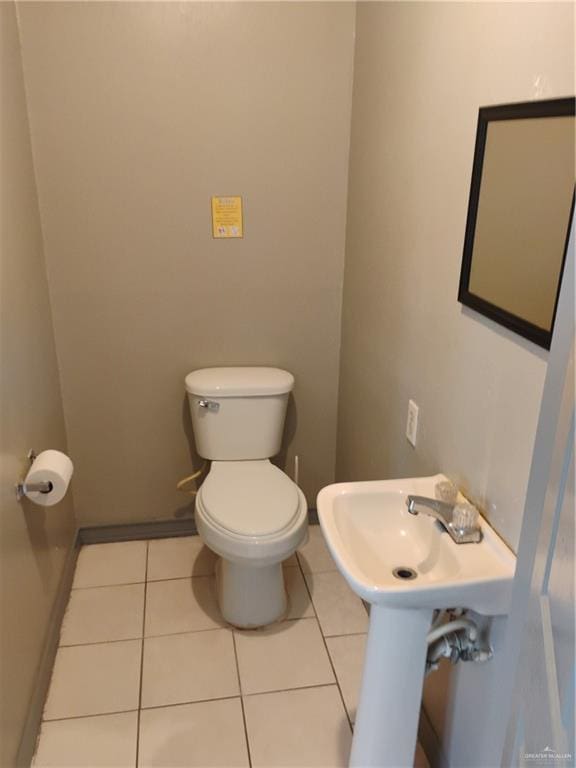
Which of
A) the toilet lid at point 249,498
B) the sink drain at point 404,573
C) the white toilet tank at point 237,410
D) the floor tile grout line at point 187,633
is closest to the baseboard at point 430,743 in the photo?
the floor tile grout line at point 187,633

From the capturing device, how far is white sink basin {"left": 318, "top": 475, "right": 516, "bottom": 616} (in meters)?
1.22

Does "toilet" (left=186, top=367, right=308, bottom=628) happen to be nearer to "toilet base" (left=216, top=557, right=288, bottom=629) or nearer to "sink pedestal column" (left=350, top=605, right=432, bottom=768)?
"toilet base" (left=216, top=557, right=288, bottom=629)

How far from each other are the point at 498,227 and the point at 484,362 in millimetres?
283

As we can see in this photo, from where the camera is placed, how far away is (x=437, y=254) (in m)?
1.57

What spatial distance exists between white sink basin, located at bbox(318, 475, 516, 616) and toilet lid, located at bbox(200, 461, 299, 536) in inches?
20.2

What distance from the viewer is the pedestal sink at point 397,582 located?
4.03ft

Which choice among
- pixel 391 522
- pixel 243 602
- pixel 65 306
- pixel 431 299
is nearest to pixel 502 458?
pixel 391 522

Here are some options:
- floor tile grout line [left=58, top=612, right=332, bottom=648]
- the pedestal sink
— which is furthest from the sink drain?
floor tile grout line [left=58, top=612, right=332, bottom=648]

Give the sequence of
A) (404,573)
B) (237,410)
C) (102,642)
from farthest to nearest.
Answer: (237,410) < (102,642) < (404,573)

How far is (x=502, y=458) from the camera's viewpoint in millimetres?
1294

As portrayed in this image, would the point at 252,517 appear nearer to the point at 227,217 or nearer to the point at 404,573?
the point at 404,573

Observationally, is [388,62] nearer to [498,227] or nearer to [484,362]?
[498,227]

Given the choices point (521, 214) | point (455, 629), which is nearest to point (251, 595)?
point (455, 629)

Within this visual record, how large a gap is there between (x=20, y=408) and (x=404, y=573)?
116 centimetres
